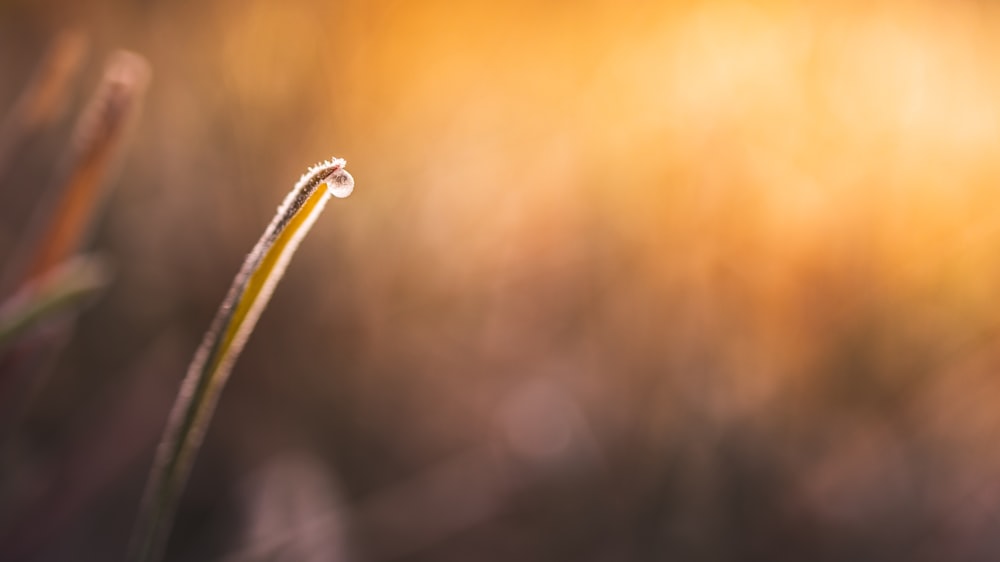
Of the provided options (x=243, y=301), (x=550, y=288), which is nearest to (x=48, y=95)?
(x=243, y=301)

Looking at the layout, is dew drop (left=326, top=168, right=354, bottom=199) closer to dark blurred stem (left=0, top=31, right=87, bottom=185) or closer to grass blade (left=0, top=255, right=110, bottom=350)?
grass blade (left=0, top=255, right=110, bottom=350)

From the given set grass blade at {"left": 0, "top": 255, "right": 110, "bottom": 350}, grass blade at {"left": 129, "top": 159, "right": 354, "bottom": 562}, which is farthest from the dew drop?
grass blade at {"left": 0, "top": 255, "right": 110, "bottom": 350}

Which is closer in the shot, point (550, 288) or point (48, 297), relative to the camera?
point (48, 297)

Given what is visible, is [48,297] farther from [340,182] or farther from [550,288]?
[550,288]

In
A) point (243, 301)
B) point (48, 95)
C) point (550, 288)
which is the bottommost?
point (243, 301)

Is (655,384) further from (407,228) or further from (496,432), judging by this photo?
(407,228)

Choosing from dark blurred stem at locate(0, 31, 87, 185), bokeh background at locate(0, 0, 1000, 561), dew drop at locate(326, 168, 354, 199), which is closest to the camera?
dew drop at locate(326, 168, 354, 199)

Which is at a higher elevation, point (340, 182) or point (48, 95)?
point (48, 95)

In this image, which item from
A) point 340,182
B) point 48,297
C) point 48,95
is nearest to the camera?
point 340,182
